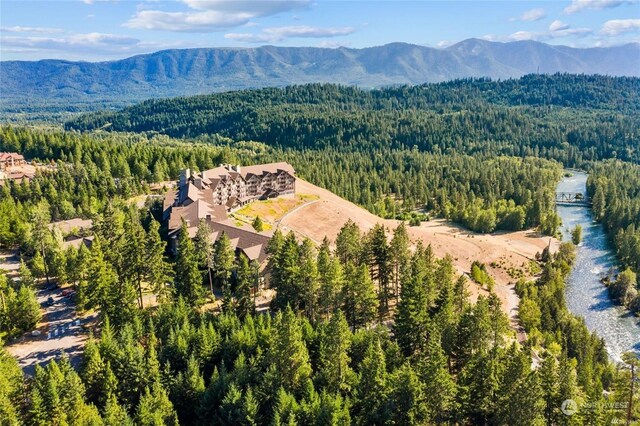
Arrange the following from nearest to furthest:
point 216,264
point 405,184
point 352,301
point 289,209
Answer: point 352,301, point 216,264, point 289,209, point 405,184

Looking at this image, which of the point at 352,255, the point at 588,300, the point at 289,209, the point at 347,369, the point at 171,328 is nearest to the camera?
the point at 347,369

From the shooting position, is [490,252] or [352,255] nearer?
[352,255]

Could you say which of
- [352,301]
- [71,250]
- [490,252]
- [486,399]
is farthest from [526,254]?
[71,250]

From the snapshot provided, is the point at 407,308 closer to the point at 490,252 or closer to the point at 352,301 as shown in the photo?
the point at 352,301

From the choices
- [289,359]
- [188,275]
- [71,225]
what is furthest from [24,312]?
[289,359]

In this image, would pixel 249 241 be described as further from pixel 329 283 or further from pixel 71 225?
pixel 71 225
